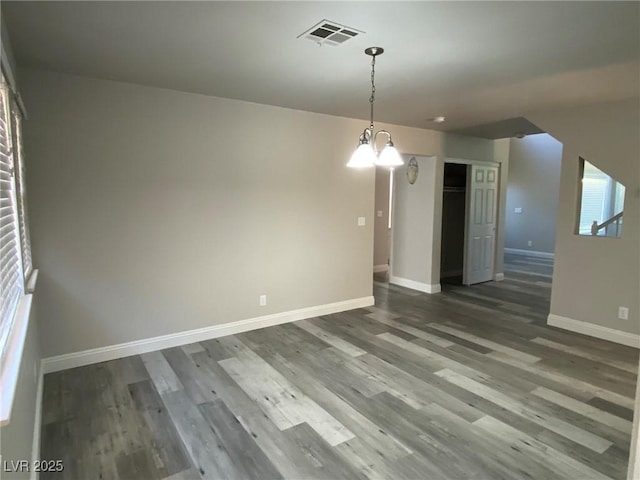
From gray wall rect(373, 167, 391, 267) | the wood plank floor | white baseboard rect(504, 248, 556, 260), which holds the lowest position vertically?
the wood plank floor

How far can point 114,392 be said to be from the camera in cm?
303

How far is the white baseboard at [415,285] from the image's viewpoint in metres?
6.16

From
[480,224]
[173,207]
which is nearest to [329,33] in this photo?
[173,207]

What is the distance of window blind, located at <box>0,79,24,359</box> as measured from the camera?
1851mm

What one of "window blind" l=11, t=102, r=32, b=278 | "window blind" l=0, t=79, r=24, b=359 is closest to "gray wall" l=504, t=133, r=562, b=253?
"window blind" l=11, t=102, r=32, b=278

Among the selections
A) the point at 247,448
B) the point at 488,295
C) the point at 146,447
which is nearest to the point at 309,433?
the point at 247,448

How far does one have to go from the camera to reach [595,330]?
4332mm

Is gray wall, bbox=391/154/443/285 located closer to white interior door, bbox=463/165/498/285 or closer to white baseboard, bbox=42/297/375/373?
white interior door, bbox=463/165/498/285

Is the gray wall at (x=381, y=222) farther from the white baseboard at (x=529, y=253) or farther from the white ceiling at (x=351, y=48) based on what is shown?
the white baseboard at (x=529, y=253)

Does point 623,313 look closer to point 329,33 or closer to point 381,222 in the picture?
point 329,33

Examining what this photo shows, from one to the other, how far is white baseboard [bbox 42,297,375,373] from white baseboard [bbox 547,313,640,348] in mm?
2431

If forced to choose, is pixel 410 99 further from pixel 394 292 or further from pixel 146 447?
pixel 146 447

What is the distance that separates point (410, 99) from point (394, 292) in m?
3.19

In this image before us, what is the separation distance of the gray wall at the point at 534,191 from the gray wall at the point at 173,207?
6.74 metres
